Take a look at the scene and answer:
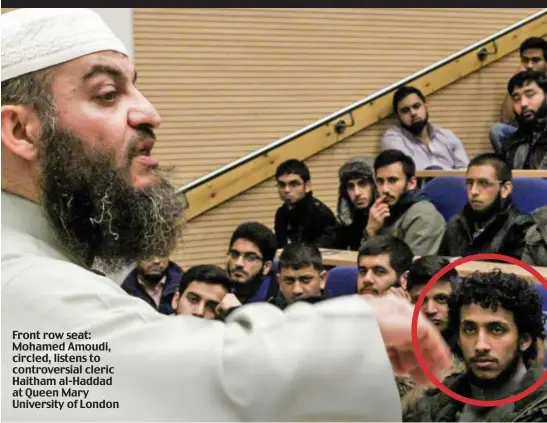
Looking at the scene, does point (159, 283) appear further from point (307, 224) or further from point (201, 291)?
point (307, 224)

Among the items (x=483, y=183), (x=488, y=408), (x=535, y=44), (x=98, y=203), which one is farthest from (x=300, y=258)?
(x=535, y=44)

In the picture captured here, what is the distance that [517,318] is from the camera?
2.49 ft

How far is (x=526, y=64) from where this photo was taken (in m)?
1.90

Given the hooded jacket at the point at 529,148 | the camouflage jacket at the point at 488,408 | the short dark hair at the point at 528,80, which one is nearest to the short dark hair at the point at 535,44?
the short dark hair at the point at 528,80

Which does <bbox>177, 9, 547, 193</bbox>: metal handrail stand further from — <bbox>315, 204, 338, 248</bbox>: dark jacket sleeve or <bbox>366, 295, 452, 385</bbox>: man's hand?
<bbox>366, 295, 452, 385</bbox>: man's hand

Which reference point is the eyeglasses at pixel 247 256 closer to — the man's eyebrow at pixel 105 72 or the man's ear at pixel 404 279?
the man's ear at pixel 404 279

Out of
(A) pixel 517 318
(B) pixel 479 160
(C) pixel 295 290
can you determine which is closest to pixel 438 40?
(B) pixel 479 160

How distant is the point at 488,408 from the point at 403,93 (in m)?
1.25

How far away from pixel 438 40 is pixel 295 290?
0.91m

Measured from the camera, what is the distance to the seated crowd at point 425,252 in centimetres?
71

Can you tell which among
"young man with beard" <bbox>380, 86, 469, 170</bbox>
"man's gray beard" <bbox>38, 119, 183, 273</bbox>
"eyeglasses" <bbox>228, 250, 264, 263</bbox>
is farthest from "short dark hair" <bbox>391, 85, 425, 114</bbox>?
"man's gray beard" <bbox>38, 119, 183, 273</bbox>

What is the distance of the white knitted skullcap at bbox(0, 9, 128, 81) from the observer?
0.50 m

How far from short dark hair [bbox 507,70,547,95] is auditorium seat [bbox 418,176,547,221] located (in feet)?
1.51

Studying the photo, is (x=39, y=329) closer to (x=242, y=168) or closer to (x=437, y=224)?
(x=437, y=224)
